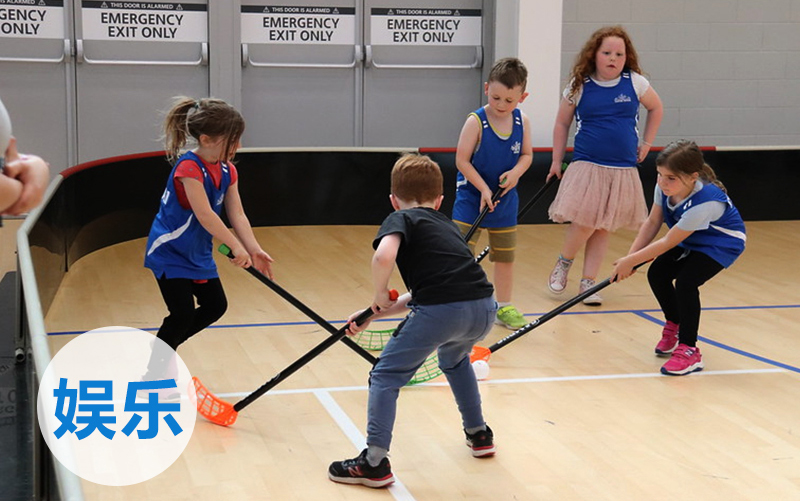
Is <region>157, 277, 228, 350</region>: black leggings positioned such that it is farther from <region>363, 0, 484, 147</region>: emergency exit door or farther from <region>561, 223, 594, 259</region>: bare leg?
<region>363, 0, 484, 147</region>: emergency exit door

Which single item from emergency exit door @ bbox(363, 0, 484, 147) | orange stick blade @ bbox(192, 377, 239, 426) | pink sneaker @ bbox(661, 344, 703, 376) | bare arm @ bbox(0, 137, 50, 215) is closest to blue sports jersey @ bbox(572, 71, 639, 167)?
pink sneaker @ bbox(661, 344, 703, 376)

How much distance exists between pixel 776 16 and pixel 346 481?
7.12 meters

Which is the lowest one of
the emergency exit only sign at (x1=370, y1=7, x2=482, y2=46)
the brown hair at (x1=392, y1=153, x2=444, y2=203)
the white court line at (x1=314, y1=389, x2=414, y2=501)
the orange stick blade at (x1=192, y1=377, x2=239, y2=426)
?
the white court line at (x1=314, y1=389, x2=414, y2=501)

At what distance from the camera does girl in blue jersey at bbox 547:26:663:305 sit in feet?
18.0

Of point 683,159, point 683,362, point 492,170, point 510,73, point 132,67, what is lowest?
point 683,362

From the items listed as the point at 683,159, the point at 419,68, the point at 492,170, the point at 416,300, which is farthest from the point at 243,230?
the point at 419,68

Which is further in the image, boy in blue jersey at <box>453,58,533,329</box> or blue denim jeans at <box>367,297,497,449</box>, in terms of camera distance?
boy in blue jersey at <box>453,58,533,329</box>

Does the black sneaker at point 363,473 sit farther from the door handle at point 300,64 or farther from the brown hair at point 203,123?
the door handle at point 300,64

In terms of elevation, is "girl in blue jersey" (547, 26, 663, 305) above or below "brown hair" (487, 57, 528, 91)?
below

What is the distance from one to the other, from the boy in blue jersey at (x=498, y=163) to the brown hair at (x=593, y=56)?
2.48 ft

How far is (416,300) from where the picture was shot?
10.1 ft

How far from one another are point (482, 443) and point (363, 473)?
0.44 meters

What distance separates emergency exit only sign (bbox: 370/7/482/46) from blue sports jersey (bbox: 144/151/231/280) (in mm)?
5033

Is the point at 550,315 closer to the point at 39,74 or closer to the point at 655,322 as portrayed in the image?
the point at 655,322
